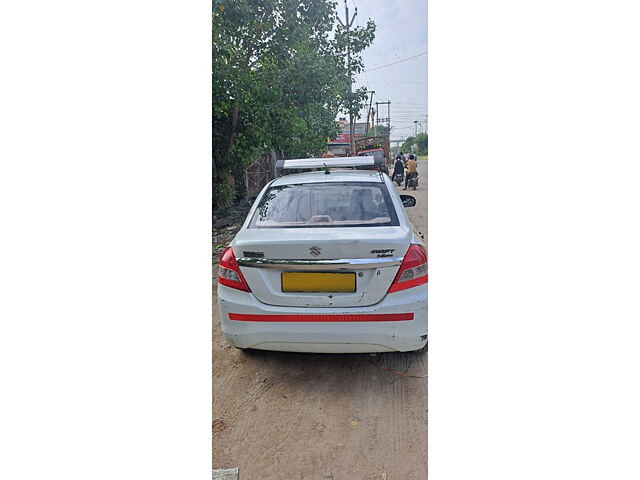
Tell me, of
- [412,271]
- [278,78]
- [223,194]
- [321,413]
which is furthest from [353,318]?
[278,78]

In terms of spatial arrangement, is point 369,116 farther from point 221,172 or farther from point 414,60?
point 221,172

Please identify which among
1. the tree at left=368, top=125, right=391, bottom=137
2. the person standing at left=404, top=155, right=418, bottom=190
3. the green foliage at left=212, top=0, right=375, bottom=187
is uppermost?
the green foliage at left=212, top=0, right=375, bottom=187

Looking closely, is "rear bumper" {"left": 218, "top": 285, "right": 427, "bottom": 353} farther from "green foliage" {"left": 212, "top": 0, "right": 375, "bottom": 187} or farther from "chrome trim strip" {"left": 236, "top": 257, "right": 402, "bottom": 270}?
"green foliage" {"left": 212, "top": 0, "right": 375, "bottom": 187}

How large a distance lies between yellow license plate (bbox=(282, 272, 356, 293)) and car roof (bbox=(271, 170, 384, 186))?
48cm

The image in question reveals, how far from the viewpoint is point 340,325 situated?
6.10 feet

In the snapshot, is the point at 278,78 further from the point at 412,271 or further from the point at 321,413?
the point at 321,413

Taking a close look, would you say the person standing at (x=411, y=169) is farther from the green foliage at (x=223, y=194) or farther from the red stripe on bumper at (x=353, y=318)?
the green foliage at (x=223, y=194)

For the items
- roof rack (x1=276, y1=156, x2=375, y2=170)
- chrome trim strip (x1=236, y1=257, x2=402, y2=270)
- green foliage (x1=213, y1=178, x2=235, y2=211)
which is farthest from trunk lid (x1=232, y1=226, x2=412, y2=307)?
roof rack (x1=276, y1=156, x2=375, y2=170)

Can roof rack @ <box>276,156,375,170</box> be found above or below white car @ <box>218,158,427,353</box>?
above

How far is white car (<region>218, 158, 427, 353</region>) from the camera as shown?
1.84 metres

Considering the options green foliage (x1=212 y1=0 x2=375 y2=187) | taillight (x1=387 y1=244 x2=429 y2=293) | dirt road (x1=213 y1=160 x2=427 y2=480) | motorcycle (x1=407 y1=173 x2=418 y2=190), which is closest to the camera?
dirt road (x1=213 y1=160 x2=427 y2=480)

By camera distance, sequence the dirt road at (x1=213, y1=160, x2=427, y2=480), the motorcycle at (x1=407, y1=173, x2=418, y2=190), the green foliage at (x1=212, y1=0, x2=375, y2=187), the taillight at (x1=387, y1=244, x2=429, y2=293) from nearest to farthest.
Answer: the dirt road at (x1=213, y1=160, x2=427, y2=480)
the taillight at (x1=387, y1=244, x2=429, y2=293)
the motorcycle at (x1=407, y1=173, x2=418, y2=190)
the green foliage at (x1=212, y1=0, x2=375, y2=187)
